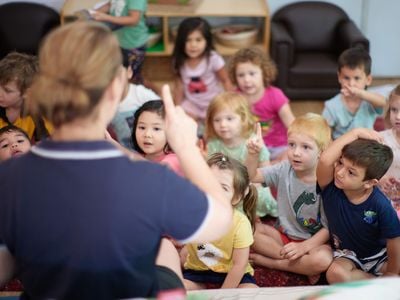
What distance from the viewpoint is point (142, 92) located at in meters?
3.04

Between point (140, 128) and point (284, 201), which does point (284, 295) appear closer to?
point (284, 201)

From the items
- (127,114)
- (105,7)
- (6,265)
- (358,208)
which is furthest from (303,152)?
(105,7)

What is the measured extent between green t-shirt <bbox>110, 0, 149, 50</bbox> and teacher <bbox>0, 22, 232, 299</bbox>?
255cm

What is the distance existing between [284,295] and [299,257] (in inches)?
20.4

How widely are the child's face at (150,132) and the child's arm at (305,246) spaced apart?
66cm

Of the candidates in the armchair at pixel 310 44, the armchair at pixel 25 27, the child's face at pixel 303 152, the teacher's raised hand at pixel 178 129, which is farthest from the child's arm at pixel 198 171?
the armchair at pixel 25 27

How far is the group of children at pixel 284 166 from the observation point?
2059 millimetres

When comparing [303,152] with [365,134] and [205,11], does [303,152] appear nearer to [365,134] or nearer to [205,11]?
[365,134]

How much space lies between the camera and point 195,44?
3.58 m

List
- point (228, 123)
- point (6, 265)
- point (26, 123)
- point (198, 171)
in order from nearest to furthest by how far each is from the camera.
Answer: point (198, 171) < point (6, 265) < point (228, 123) < point (26, 123)

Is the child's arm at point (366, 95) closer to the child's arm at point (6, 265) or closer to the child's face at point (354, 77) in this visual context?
the child's face at point (354, 77)

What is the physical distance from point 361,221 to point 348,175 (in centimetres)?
19

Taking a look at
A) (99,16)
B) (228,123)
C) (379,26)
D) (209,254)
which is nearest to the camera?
(209,254)

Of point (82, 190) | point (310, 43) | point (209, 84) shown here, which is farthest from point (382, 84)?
point (82, 190)
